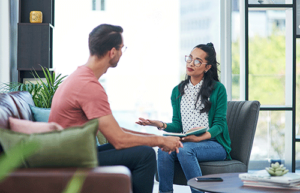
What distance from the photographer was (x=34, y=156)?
1109 millimetres

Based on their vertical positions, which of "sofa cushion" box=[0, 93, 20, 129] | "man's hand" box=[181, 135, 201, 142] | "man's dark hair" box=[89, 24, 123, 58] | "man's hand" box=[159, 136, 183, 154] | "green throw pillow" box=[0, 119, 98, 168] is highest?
"man's dark hair" box=[89, 24, 123, 58]

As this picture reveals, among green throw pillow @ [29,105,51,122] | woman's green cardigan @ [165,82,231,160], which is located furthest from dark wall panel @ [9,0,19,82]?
woman's green cardigan @ [165,82,231,160]

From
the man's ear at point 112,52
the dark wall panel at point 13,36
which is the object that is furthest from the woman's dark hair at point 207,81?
the dark wall panel at point 13,36

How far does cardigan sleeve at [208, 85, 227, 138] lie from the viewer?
90.5 inches

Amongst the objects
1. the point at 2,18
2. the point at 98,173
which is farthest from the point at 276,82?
the point at 2,18

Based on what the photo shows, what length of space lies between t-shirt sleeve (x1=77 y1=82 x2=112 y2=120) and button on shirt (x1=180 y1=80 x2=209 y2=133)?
1.07 meters

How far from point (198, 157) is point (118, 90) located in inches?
73.3

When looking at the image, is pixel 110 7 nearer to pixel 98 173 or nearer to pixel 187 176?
pixel 187 176

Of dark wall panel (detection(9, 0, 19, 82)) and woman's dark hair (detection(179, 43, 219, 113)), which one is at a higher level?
dark wall panel (detection(9, 0, 19, 82))

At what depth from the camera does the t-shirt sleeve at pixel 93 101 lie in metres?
1.51

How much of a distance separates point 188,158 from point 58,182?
1214mm

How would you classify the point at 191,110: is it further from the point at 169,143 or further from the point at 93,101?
the point at 93,101

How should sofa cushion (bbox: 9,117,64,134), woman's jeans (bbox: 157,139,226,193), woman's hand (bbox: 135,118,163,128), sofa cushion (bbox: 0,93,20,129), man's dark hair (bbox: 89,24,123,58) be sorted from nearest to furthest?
1. sofa cushion (bbox: 9,117,64,134)
2. sofa cushion (bbox: 0,93,20,129)
3. man's dark hair (bbox: 89,24,123,58)
4. woman's jeans (bbox: 157,139,226,193)
5. woman's hand (bbox: 135,118,163,128)

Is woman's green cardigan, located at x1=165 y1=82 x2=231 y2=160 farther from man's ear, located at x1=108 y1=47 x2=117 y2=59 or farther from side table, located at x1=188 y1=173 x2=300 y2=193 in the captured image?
man's ear, located at x1=108 y1=47 x2=117 y2=59
